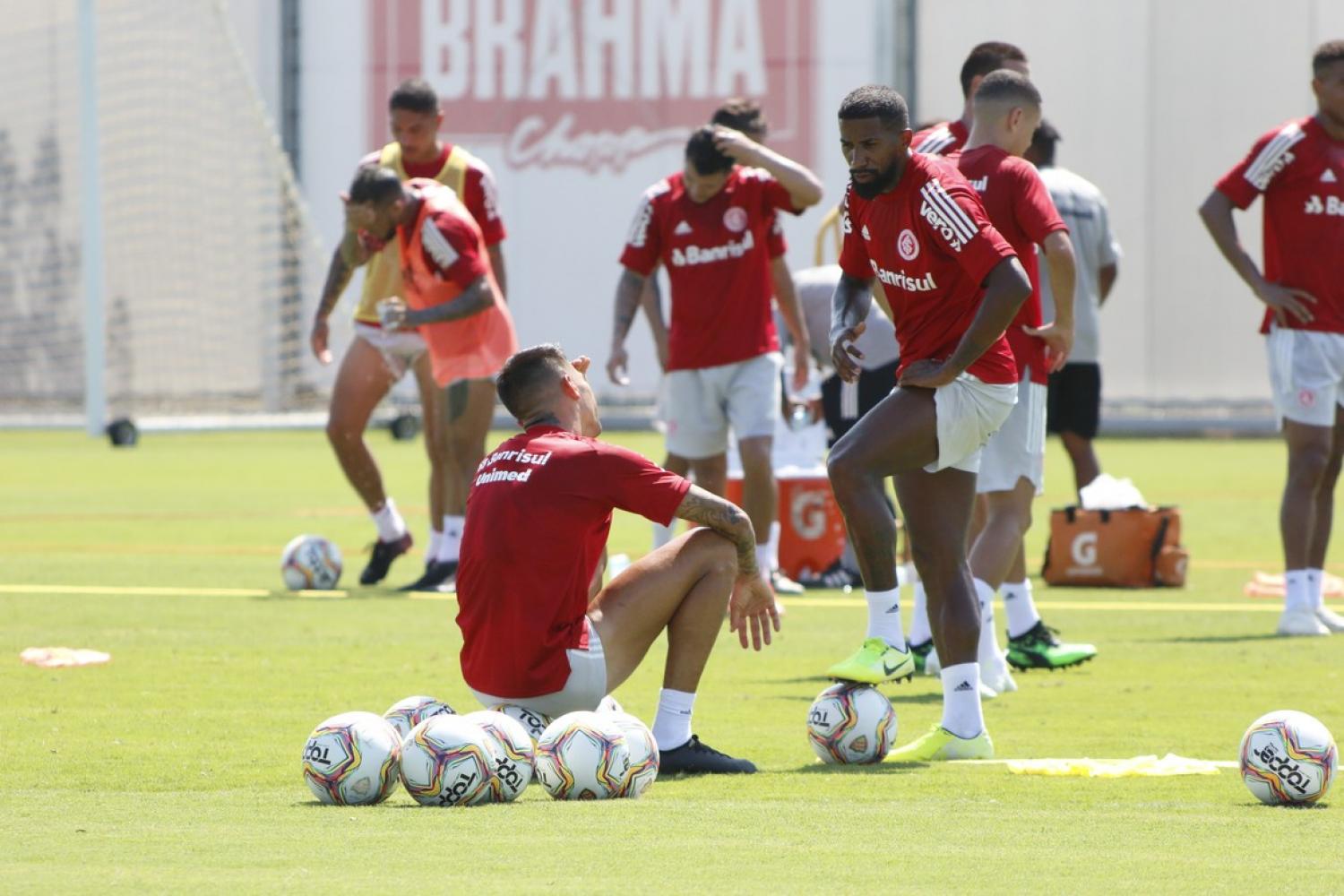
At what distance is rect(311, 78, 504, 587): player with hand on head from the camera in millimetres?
13359

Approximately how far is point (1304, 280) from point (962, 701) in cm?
469

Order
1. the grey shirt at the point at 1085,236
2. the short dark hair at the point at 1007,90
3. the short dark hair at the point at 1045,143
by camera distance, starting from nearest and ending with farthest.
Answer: the short dark hair at the point at 1007,90
the short dark hair at the point at 1045,143
the grey shirt at the point at 1085,236

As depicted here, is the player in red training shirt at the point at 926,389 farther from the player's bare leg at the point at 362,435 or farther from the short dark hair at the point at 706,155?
the player's bare leg at the point at 362,435

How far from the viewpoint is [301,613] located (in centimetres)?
1180

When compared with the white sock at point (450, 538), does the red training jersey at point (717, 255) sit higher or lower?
higher

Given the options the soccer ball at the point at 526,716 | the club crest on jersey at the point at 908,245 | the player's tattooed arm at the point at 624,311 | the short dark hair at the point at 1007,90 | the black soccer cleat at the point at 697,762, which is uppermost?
the short dark hair at the point at 1007,90

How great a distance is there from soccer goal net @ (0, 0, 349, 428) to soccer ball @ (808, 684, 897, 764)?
70.3 feet

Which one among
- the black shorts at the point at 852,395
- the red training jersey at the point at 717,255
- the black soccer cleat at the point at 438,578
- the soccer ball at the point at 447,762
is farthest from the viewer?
the black soccer cleat at the point at 438,578

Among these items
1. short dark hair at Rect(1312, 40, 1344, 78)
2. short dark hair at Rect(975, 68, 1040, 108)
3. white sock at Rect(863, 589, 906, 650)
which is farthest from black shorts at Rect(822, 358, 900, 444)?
white sock at Rect(863, 589, 906, 650)

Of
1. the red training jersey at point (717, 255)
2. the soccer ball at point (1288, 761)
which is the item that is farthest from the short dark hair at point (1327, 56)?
the soccer ball at point (1288, 761)

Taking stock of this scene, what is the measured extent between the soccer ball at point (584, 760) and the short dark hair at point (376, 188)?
6.42 metres

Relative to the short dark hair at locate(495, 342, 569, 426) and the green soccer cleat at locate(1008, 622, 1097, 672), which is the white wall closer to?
the green soccer cleat at locate(1008, 622, 1097, 672)

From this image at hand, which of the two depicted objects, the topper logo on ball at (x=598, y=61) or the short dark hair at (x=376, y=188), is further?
the topper logo on ball at (x=598, y=61)

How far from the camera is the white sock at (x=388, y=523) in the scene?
1353cm
